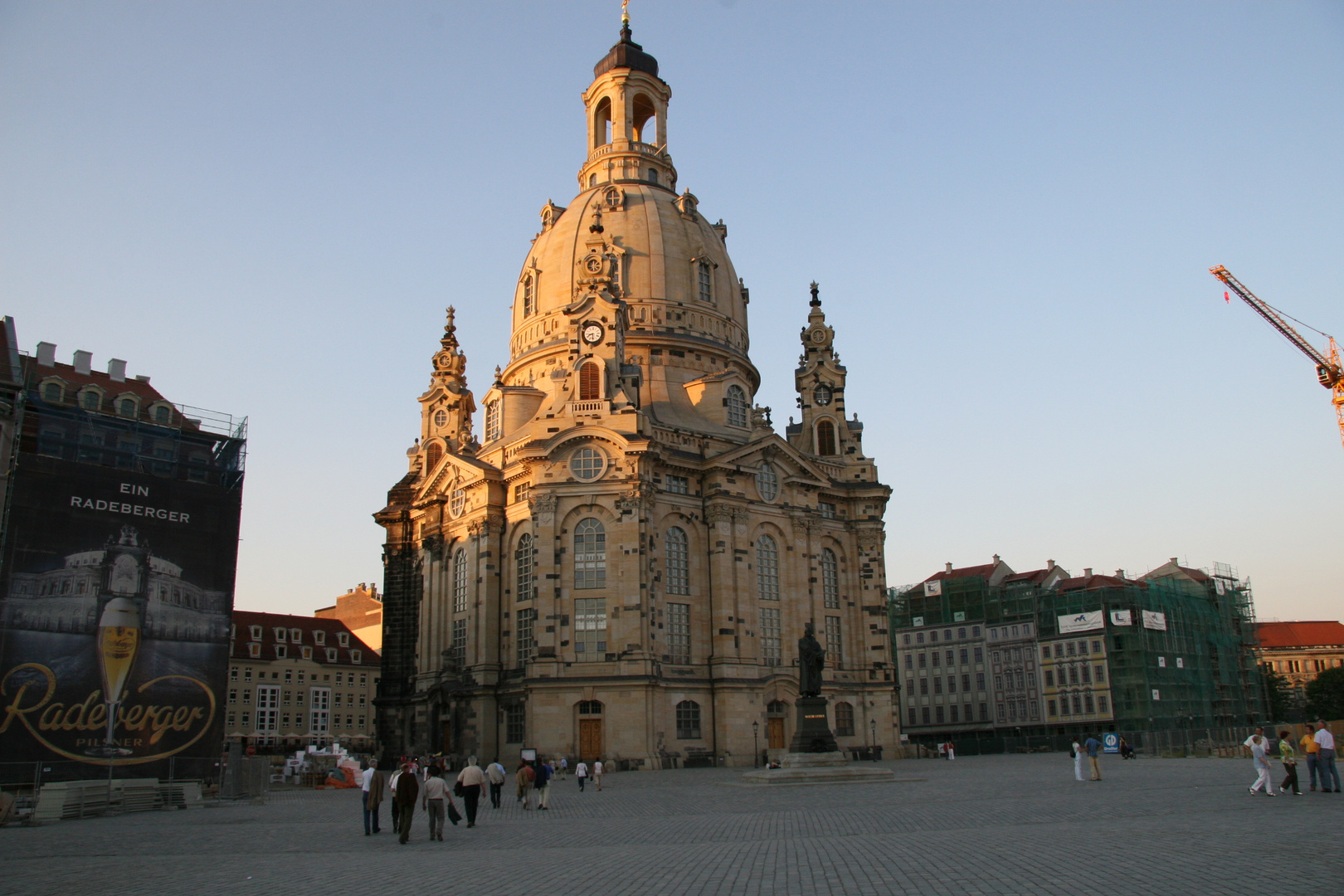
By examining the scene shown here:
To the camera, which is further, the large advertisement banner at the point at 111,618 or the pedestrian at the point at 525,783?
the large advertisement banner at the point at 111,618

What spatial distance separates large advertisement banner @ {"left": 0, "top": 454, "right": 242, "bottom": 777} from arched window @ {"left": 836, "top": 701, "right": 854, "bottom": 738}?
1366 inches

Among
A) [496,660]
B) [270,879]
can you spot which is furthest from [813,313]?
[270,879]

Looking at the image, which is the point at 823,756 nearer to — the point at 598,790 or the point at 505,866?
the point at 598,790

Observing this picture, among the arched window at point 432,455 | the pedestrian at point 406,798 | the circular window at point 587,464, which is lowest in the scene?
the pedestrian at point 406,798

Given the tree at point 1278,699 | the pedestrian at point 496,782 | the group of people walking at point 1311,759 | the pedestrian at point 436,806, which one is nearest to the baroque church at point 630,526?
the pedestrian at point 496,782

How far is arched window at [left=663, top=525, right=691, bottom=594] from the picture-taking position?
2336 inches

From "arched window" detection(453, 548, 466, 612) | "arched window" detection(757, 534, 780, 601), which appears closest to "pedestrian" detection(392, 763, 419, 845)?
"arched window" detection(453, 548, 466, 612)

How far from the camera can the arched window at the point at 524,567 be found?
5766 cm

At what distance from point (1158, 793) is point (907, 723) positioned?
7099cm

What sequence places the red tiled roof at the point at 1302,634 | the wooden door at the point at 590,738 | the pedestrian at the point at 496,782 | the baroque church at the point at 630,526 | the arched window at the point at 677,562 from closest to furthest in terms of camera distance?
the pedestrian at the point at 496,782
the wooden door at the point at 590,738
the baroque church at the point at 630,526
the arched window at the point at 677,562
the red tiled roof at the point at 1302,634

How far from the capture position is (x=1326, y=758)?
23.4 meters

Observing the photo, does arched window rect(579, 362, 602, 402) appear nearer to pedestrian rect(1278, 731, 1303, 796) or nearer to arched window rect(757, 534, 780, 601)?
arched window rect(757, 534, 780, 601)

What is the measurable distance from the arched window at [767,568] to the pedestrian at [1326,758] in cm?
3913

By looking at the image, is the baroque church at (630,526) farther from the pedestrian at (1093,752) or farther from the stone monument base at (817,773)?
the pedestrian at (1093,752)
